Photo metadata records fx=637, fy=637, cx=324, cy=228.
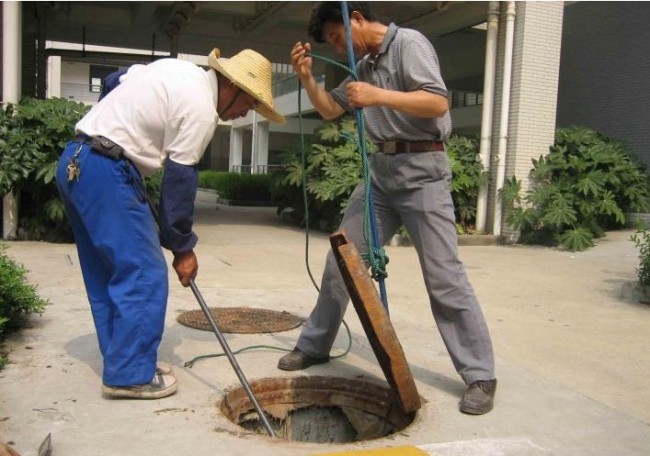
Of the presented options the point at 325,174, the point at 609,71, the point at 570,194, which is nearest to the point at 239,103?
the point at 325,174

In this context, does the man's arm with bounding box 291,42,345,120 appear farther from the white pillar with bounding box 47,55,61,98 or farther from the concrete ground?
the white pillar with bounding box 47,55,61,98

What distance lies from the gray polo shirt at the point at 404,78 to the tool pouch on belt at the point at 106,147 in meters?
1.25

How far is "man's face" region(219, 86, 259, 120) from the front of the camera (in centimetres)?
290

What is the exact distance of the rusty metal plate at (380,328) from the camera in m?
2.85

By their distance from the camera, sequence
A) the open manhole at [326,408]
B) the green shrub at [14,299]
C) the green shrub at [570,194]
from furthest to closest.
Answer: the green shrub at [570,194], the green shrub at [14,299], the open manhole at [326,408]

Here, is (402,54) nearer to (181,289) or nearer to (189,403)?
(189,403)

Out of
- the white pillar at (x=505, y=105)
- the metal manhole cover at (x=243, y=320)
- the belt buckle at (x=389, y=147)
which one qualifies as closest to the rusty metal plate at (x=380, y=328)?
the belt buckle at (x=389, y=147)

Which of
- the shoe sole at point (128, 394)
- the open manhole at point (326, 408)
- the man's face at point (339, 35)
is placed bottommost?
the open manhole at point (326, 408)

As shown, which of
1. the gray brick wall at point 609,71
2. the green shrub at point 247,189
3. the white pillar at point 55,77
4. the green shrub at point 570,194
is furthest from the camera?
the white pillar at point 55,77

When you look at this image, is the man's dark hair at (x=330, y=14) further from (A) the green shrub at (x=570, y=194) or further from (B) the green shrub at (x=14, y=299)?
(A) the green shrub at (x=570, y=194)

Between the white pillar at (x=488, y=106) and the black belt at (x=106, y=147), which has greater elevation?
the white pillar at (x=488, y=106)

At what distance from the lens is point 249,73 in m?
2.86

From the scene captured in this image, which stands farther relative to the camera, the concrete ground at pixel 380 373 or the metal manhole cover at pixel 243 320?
the metal manhole cover at pixel 243 320

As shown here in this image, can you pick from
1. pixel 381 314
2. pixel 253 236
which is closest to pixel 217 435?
pixel 381 314
